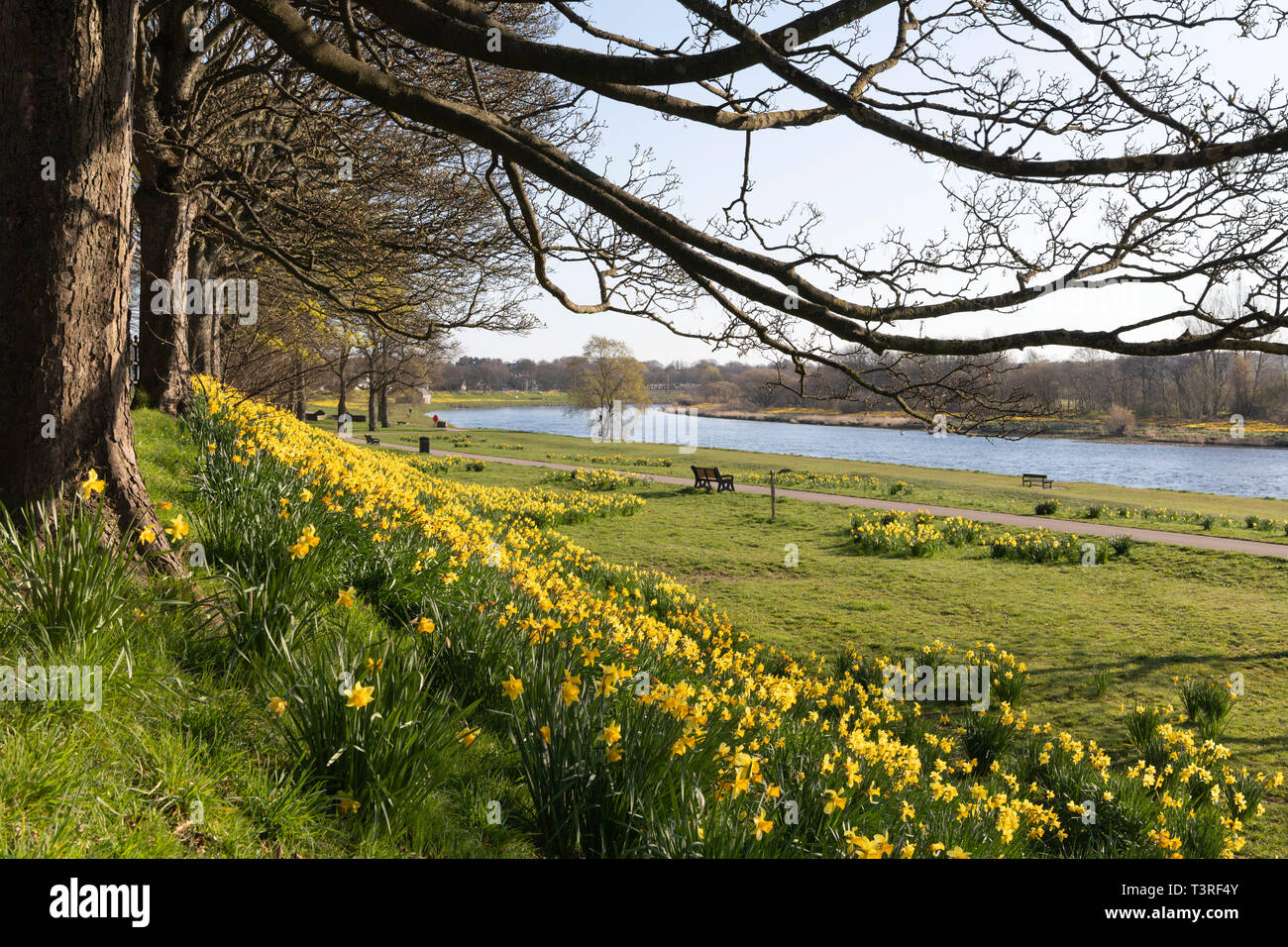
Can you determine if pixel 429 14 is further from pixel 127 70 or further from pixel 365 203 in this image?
pixel 365 203

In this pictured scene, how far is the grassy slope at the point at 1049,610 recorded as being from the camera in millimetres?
6898

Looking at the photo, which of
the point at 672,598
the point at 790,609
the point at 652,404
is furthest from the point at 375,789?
the point at 652,404

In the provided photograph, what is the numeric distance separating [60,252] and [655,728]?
3451mm

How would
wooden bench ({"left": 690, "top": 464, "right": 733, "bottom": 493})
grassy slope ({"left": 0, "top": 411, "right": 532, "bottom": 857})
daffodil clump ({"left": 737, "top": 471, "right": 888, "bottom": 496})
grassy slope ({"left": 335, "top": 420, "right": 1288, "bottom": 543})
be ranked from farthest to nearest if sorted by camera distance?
1. daffodil clump ({"left": 737, "top": 471, "right": 888, "bottom": 496})
2. wooden bench ({"left": 690, "top": 464, "right": 733, "bottom": 493})
3. grassy slope ({"left": 335, "top": 420, "right": 1288, "bottom": 543})
4. grassy slope ({"left": 0, "top": 411, "right": 532, "bottom": 857})

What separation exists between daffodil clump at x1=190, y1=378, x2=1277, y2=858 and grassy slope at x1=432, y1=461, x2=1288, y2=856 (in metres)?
0.95

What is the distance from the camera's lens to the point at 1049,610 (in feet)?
31.8

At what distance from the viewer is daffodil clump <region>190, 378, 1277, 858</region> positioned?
98.0 inches

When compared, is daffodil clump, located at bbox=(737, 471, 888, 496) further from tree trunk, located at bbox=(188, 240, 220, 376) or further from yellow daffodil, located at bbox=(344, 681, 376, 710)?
yellow daffodil, located at bbox=(344, 681, 376, 710)

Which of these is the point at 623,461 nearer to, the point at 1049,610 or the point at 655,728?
the point at 1049,610

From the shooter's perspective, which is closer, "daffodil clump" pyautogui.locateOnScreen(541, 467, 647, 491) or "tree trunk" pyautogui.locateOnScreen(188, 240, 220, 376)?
"tree trunk" pyautogui.locateOnScreen(188, 240, 220, 376)

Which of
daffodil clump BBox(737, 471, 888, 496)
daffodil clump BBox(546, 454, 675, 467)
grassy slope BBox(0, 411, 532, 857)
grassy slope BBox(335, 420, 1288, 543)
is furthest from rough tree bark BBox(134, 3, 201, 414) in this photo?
daffodil clump BBox(546, 454, 675, 467)

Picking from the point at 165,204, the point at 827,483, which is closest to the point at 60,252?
the point at 165,204

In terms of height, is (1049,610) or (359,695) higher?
(359,695)

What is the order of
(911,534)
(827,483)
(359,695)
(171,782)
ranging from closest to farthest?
(171,782), (359,695), (911,534), (827,483)
